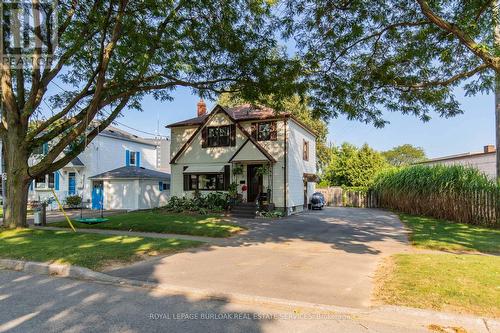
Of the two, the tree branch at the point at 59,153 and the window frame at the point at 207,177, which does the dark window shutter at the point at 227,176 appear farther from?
the tree branch at the point at 59,153

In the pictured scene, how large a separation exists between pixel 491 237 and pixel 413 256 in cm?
518

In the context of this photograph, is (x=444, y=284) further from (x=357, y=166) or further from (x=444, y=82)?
(x=357, y=166)

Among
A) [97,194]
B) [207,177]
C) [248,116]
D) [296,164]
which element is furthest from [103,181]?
[296,164]

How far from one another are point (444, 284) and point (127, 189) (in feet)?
73.1

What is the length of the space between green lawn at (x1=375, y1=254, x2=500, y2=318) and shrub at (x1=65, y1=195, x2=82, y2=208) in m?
23.1

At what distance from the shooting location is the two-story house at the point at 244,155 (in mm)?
20391

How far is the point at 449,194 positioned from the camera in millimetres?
17000

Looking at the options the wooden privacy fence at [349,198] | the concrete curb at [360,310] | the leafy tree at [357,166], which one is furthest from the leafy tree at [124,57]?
the leafy tree at [357,166]

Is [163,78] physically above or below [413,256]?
above

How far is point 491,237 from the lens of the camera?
11.3 m

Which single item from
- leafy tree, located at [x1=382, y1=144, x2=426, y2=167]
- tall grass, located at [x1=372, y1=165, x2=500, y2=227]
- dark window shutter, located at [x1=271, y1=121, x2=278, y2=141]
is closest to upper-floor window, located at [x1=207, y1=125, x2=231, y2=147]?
dark window shutter, located at [x1=271, y1=121, x2=278, y2=141]

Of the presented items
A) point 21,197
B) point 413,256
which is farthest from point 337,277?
point 21,197

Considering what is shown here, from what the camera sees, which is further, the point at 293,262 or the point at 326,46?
the point at 326,46

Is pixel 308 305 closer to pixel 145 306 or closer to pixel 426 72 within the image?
pixel 145 306
